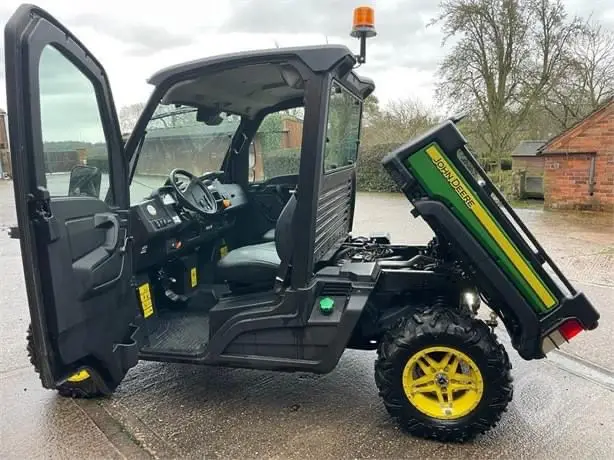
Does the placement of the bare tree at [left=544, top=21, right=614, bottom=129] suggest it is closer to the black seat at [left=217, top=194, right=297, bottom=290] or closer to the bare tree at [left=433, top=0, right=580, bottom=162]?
the bare tree at [left=433, top=0, right=580, bottom=162]

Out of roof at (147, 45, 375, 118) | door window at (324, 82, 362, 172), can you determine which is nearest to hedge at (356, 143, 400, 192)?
roof at (147, 45, 375, 118)

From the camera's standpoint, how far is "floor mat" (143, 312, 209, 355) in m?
2.94

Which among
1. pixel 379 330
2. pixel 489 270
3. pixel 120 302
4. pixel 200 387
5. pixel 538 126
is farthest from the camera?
pixel 538 126

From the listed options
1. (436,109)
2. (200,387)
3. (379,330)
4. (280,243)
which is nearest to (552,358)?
(379,330)

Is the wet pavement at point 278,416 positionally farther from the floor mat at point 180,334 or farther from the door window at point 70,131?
the door window at point 70,131

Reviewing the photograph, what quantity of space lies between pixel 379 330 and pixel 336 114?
1253 mm

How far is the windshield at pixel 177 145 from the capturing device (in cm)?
310

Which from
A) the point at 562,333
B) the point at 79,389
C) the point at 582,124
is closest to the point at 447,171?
the point at 562,333

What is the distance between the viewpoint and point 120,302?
104 inches

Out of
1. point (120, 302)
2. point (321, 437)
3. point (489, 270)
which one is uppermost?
point (489, 270)

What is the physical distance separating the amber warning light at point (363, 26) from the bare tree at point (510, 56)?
12424 millimetres

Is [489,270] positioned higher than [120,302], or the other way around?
[489,270]

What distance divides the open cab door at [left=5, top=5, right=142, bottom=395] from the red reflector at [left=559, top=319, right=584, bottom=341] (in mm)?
2240

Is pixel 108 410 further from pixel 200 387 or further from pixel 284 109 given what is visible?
pixel 284 109
